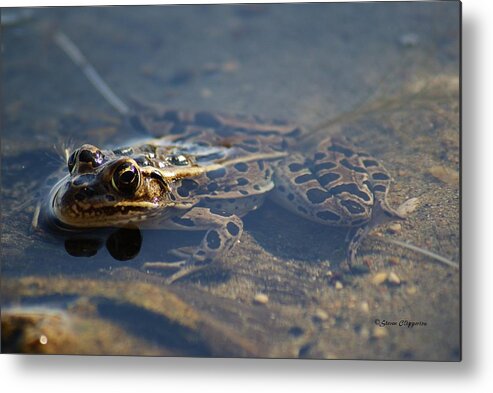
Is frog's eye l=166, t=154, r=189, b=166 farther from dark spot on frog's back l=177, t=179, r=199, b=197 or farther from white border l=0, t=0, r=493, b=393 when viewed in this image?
white border l=0, t=0, r=493, b=393

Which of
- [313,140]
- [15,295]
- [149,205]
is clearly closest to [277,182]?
[313,140]

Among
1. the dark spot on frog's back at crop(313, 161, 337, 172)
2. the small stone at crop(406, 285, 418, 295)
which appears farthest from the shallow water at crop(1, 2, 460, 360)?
the dark spot on frog's back at crop(313, 161, 337, 172)

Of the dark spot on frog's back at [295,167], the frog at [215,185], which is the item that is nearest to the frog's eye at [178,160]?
the frog at [215,185]

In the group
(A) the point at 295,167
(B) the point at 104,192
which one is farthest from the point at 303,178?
(B) the point at 104,192

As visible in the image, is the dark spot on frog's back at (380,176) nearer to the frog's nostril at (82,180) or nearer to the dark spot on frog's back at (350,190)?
the dark spot on frog's back at (350,190)

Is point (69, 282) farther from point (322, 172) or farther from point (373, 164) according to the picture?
point (373, 164)

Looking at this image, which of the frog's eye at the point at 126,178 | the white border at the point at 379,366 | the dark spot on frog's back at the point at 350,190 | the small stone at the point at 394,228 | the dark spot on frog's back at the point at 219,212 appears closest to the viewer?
the white border at the point at 379,366
